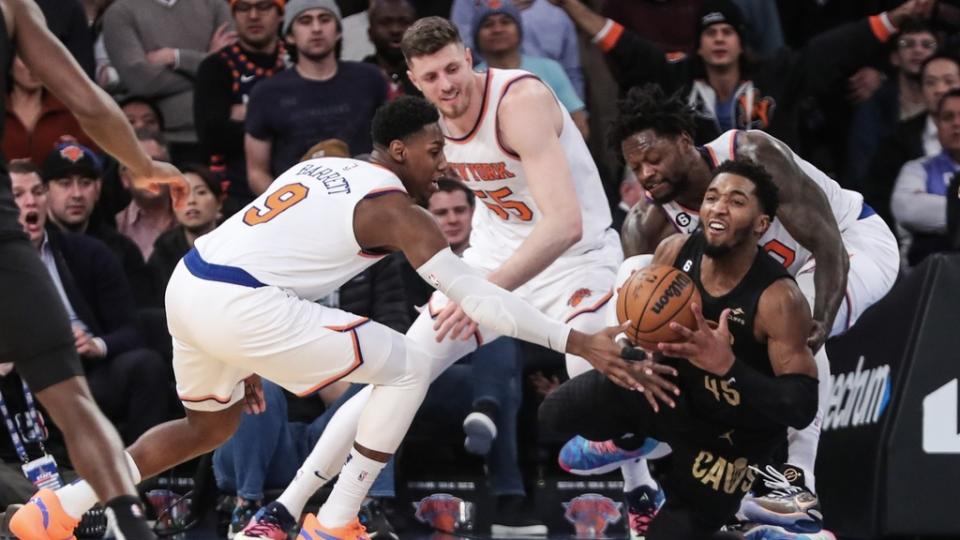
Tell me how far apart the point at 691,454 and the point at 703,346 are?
616mm

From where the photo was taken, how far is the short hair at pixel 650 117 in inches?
244

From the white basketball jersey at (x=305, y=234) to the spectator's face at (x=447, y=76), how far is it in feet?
2.32

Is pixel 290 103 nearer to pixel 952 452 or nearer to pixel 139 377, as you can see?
pixel 139 377

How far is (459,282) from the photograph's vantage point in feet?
18.1

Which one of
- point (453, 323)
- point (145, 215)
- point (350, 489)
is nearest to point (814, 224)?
point (453, 323)

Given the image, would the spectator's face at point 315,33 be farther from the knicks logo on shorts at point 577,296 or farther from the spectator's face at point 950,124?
the spectator's face at point 950,124

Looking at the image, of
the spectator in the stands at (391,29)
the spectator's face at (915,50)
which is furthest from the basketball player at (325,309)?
the spectator's face at (915,50)

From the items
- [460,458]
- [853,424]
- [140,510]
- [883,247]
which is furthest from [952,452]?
[140,510]

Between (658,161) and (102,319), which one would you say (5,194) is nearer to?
(658,161)

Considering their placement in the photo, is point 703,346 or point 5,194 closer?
point 5,194

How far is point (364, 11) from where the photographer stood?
9.97 meters

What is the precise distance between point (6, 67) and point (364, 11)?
18.4 ft

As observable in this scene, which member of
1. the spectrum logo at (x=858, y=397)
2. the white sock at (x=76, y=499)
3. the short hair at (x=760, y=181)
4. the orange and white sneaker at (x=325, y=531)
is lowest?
the orange and white sneaker at (x=325, y=531)

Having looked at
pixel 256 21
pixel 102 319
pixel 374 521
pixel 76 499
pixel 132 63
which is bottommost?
pixel 374 521
